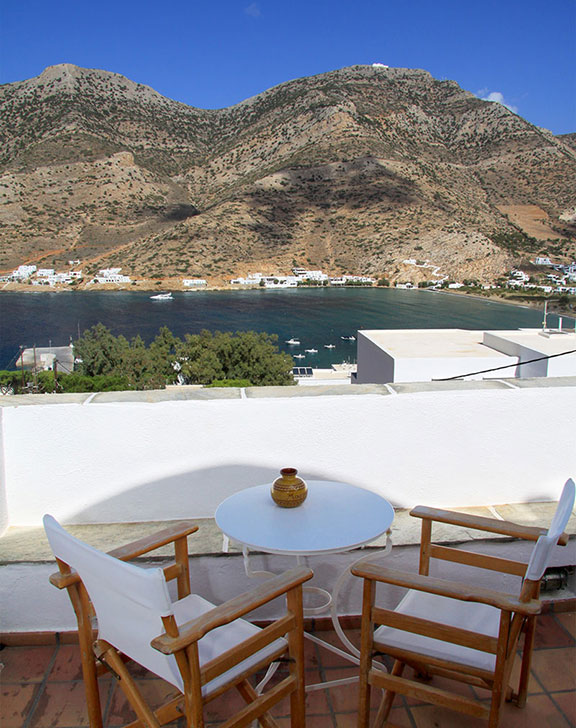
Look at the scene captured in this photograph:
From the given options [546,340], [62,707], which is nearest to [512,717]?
[62,707]

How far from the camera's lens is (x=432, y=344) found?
40.9 ft

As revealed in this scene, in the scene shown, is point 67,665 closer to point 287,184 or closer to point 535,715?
point 535,715

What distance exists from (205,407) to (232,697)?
0.84 meters

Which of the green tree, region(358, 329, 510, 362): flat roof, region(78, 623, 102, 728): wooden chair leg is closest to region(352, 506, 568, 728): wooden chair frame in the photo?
region(78, 623, 102, 728): wooden chair leg

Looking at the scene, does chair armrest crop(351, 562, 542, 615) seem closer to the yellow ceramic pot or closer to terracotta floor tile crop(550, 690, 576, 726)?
the yellow ceramic pot

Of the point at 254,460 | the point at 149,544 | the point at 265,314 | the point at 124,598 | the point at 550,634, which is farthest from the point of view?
the point at 265,314

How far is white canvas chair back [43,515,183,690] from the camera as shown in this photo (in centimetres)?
85

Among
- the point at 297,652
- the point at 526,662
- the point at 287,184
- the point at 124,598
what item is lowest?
the point at 526,662

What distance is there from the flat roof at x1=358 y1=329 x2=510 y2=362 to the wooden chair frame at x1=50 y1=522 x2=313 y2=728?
9735 mm

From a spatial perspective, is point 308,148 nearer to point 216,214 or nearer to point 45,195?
point 216,214

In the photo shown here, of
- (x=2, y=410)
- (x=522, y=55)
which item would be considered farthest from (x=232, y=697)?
(x=522, y=55)

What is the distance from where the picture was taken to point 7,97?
237ft

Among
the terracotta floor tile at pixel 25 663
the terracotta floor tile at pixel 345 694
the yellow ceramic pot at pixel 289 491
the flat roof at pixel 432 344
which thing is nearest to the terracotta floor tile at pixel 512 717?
the terracotta floor tile at pixel 345 694

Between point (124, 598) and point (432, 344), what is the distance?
1215 centimetres
